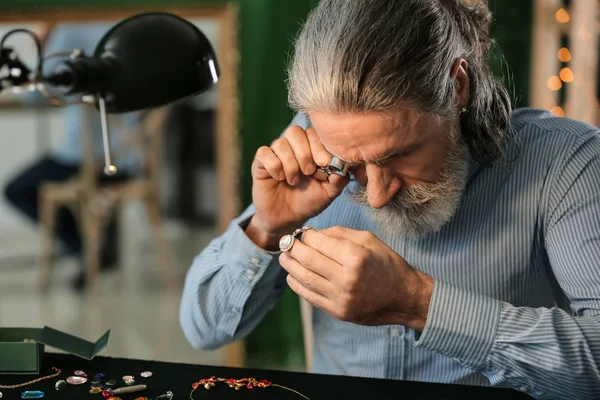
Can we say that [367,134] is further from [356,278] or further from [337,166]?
[356,278]

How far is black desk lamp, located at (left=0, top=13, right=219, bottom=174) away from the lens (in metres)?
1.33

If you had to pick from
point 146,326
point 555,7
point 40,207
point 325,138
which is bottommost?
point 146,326

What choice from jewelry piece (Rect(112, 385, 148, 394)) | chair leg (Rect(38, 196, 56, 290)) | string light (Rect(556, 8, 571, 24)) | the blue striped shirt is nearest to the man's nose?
the blue striped shirt

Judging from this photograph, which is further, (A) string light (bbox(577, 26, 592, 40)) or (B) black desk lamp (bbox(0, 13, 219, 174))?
(A) string light (bbox(577, 26, 592, 40))

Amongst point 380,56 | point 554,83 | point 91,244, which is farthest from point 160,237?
point 380,56

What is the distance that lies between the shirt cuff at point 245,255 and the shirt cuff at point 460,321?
396 mm

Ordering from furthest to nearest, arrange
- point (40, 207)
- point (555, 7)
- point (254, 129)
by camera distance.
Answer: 1. point (40, 207)
2. point (254, 129)
3. point (555, 7)

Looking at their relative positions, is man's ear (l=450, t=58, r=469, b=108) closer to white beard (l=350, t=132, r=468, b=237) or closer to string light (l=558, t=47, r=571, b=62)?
white beard (l=350, t=132, r=468, b=237)

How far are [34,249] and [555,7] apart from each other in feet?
14.2

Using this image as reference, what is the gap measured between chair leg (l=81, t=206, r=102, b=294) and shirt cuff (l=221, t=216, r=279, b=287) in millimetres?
2958

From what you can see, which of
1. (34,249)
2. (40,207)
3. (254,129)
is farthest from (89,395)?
(34,249)

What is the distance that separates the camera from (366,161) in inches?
50.6

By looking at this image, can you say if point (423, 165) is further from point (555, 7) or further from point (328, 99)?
point (555, 7)

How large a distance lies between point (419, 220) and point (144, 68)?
612 mm
